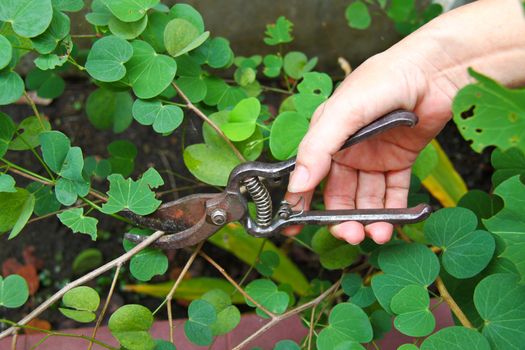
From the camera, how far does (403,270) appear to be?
1161mm

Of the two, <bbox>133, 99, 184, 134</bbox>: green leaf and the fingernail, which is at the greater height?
the fingernail

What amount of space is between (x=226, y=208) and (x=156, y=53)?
1.14 feet

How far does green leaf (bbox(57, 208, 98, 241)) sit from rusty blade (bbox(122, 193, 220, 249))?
8 cm

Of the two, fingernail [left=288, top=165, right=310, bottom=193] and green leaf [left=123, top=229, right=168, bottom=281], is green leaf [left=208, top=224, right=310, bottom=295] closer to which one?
green leaf [left=123, top=229, right=168, bottom=281]

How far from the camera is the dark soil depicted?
76.5 inches

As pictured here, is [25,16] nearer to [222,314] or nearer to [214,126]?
[214,126]

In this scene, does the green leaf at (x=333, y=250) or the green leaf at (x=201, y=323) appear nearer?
the green leaf at (x=201, y=323)

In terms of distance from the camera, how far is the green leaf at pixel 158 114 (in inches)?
47.2

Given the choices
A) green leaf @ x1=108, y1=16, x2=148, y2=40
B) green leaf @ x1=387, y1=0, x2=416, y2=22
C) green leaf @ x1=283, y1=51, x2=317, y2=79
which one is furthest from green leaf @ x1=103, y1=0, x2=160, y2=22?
green leaf @ x1=387, y1=0, x2=416, y2=22

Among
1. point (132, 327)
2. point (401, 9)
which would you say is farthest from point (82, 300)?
point (401, 9)

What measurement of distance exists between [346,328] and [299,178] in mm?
309

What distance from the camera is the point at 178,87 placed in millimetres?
1279

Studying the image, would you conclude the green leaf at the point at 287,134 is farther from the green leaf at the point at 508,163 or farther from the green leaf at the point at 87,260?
the green leaf at the point at 87,260

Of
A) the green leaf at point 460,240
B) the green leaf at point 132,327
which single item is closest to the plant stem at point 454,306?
the green leaf at point 460,240
